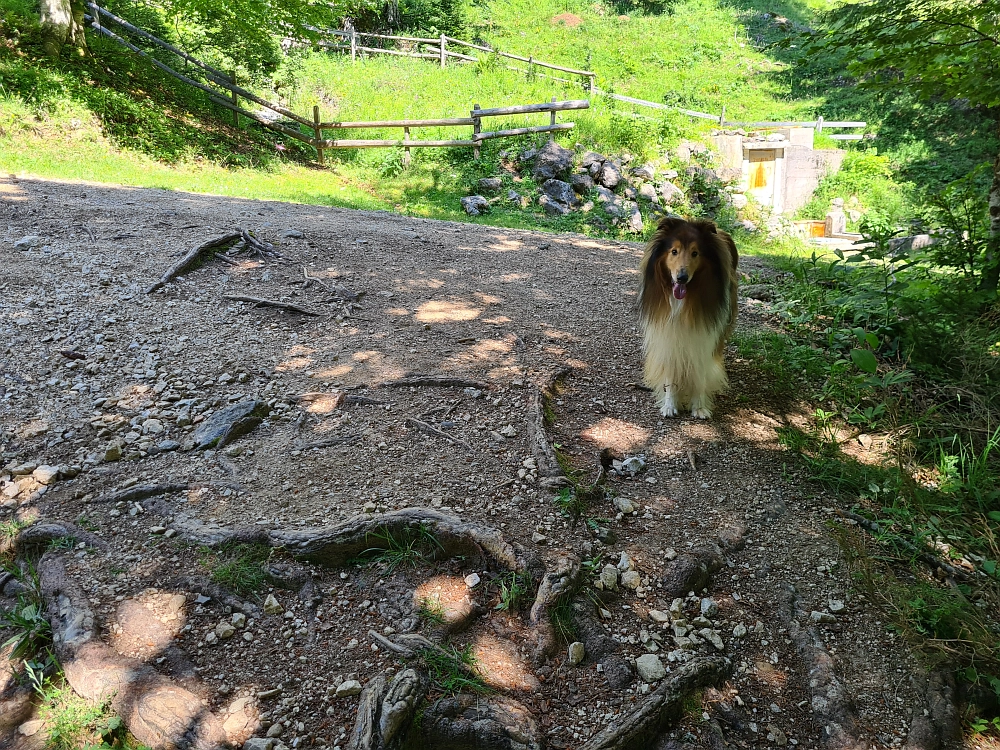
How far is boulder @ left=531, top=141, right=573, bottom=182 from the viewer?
1435 cm

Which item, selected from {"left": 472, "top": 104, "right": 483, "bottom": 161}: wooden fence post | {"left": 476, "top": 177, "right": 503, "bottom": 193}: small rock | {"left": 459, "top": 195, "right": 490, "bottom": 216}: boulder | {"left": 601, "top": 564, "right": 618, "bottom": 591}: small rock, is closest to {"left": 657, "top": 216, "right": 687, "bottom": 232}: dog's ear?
{"left": 601, "top": 564, "right": 618, "bottom": 591}: small rock

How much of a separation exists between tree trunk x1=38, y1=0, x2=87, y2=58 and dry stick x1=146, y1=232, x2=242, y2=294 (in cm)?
985

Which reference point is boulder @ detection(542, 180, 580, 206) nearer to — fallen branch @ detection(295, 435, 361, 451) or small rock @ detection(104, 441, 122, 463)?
fallen branch @ detection(295, 435, 361, 451)

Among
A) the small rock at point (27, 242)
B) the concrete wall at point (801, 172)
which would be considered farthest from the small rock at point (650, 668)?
the concrete wall at point (801, 172)

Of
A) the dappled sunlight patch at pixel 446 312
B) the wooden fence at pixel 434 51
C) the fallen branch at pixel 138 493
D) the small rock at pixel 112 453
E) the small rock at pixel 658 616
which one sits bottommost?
the small rock at pixel 658 616

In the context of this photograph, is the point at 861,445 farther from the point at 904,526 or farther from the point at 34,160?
the point at 34,160

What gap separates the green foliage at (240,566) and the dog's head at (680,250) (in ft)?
9.11

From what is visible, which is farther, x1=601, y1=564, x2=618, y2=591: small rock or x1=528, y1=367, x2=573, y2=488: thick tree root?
x1=528, y1=367, x2=573, y2=488: thick tree root

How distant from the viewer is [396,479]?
3.37 m

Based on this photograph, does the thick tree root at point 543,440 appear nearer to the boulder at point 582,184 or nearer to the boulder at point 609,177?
the boulder at point 582,184

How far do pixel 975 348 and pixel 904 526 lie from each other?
1.80 meters

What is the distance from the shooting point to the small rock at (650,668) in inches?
95.3

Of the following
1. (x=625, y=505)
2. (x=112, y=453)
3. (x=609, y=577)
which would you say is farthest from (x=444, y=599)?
(x=112, y=453)

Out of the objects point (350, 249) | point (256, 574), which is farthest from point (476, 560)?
point (350, 249)
